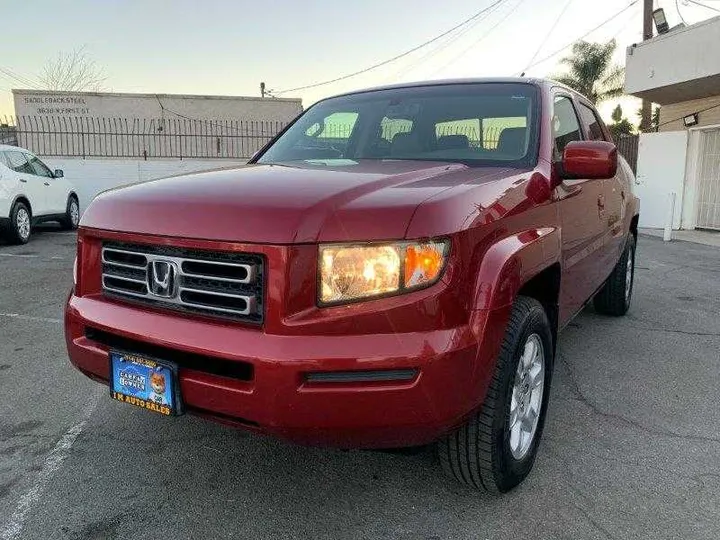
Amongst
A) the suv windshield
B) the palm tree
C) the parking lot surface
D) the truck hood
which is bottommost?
the parking lot surface

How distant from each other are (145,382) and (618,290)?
4.36 metres

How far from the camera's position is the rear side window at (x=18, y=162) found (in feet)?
34.4

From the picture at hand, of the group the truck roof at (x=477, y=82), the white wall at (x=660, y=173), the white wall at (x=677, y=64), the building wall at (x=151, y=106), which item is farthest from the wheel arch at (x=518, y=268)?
the building wall at (x=151, y=106)

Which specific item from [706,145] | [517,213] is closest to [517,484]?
[517,213]

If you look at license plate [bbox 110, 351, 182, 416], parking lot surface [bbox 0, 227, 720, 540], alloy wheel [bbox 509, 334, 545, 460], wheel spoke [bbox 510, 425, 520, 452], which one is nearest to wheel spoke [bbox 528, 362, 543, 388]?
alloy wheel [bbox 509, 334, 545, 460]

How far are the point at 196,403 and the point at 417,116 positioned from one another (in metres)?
2.09

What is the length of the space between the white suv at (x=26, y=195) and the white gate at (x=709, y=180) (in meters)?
14.0

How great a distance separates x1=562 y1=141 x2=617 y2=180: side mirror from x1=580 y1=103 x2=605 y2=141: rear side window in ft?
4.73

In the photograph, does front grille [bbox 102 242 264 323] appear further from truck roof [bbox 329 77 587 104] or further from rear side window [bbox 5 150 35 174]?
rear side window [bbox 5 150 35 174]

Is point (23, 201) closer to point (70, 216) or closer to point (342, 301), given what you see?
point (70, 216)

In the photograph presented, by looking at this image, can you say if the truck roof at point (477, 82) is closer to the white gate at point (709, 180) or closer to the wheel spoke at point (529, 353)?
the wheel spoke at point (529, 353)

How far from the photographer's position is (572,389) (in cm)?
386

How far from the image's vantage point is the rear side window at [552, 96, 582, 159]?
3.38 metres

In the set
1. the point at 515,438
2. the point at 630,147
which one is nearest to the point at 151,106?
the point at 630,147
